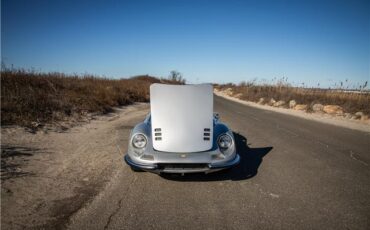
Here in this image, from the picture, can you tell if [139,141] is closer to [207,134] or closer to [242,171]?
[207,134]

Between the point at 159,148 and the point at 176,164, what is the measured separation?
0.41 metres

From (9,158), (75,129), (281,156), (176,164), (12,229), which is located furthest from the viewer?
(75,129)

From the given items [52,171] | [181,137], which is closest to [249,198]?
[181,137]

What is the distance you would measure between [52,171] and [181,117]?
2.57 metres

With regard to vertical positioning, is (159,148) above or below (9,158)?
above

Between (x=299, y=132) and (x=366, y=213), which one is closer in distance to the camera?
(x=366, y=213)

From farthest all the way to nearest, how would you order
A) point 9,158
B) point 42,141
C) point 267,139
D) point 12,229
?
1. point 267,139
2. point 42,141
3. point 9,158
4. point 12,229

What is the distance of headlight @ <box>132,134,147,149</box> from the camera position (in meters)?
4.43

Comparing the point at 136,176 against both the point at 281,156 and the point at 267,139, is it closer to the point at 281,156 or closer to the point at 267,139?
the point at 281,156

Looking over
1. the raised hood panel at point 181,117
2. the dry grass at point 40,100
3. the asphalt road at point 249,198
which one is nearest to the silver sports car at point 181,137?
the raised hood panel at point 181,117

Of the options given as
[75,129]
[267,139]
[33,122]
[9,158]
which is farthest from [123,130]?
[267,139]

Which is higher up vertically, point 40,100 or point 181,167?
point 40,100

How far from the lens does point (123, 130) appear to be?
900 cm

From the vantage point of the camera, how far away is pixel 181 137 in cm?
435
